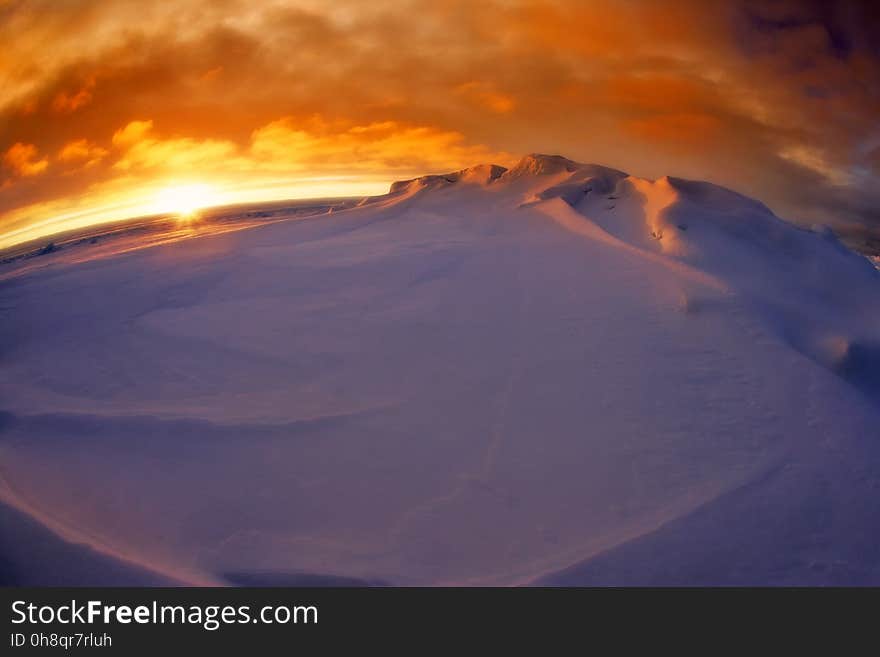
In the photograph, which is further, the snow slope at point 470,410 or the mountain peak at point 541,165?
the mountain peak at point 541,165

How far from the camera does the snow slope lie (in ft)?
9.25

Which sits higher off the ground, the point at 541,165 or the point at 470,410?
the point at 541,165

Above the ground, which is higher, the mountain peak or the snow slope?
the mountain peak

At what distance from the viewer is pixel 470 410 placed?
385 cm

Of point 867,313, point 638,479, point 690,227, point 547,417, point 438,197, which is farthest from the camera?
point 438,197

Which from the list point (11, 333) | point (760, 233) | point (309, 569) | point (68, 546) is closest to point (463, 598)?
point (309, 569)

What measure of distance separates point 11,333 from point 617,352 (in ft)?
21.7

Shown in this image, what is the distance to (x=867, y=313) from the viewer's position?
536 centimetres

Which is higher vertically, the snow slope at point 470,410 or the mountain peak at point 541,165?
the mountain peak at point 541,165

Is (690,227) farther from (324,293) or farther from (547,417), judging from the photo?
(324,293)

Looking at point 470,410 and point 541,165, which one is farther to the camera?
point 541,165

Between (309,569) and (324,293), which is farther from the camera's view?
(324,293)

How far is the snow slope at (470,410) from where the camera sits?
2.82 metres

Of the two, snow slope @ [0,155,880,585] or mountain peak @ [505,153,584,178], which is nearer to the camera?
snow slope @ [0,155,880,585]
